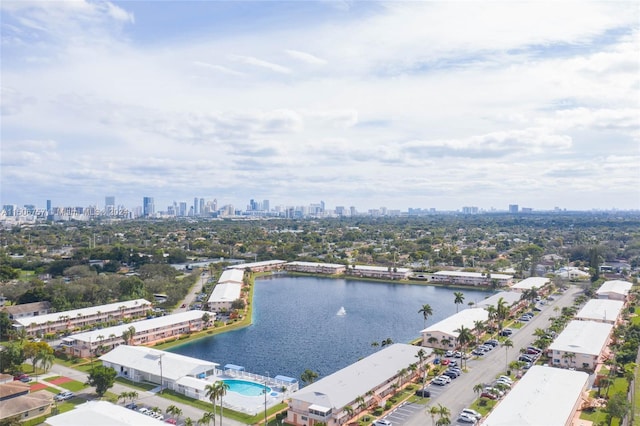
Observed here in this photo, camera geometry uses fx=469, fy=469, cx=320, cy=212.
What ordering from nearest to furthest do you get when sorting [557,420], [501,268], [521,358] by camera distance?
1. [557,420]
2. [521,358]
3. [501,268]

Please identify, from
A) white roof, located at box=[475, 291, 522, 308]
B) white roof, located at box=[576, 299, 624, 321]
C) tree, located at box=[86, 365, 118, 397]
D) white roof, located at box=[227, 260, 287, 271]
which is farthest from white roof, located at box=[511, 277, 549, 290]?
tree, located at box=[86, 365, 118, 397]

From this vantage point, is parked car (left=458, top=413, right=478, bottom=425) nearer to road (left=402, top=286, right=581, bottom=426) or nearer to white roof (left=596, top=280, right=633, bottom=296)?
road (left=402, top=286, right=581, bottom=426)

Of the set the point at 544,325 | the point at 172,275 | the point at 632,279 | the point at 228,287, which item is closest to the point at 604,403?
the point at 544,325

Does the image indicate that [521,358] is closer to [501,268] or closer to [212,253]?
[501,268]

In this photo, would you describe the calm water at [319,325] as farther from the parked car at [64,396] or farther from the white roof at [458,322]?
the parked car at [64,396]

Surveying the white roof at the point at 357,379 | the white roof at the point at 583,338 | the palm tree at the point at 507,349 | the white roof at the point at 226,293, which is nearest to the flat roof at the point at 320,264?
the white roof at the point at 226,293
